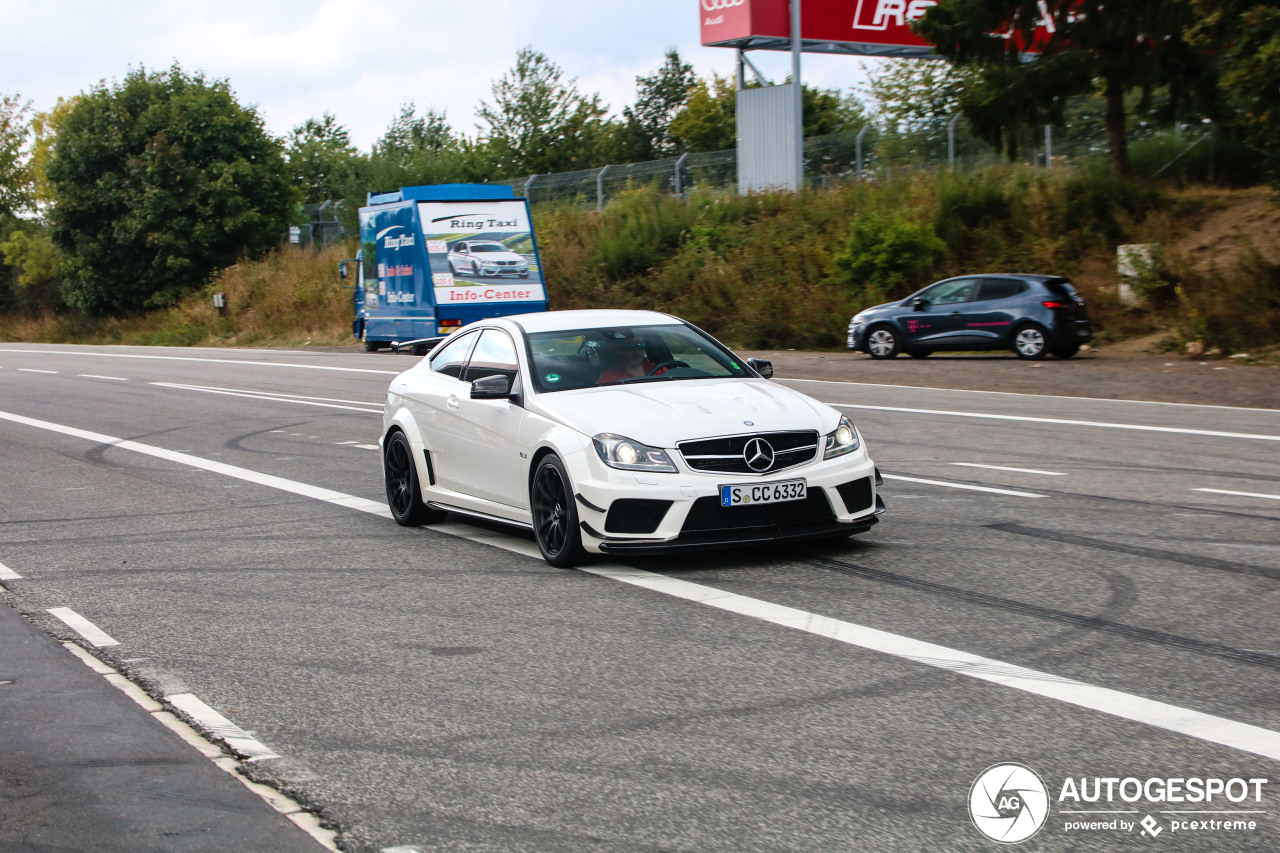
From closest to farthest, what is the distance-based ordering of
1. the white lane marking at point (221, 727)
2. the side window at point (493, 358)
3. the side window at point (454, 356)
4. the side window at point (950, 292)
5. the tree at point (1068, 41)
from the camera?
the white lane marking at point (221, 727)
the side window at point (493, 358)
the side window at point (454, 356)
the side window at point (950, 292)
the tree at point (1068, 41)

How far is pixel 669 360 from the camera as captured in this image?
8.95 metres

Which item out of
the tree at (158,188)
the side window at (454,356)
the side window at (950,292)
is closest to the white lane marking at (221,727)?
the side window at (454,356)

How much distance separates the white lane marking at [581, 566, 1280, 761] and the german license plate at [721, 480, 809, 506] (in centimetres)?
51

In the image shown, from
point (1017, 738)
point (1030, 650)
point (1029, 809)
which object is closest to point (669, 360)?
point (1030, 650)

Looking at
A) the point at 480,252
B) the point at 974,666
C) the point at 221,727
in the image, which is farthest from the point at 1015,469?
the point at 480,252

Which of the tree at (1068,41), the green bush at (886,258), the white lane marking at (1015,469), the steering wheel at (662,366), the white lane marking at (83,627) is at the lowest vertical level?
the white lane marking at (83,627)

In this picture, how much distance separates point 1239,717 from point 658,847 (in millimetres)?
2195

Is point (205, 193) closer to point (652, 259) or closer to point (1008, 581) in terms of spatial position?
point (652, 259)

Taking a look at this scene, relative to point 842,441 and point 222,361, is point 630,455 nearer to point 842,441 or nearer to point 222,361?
point 842,441

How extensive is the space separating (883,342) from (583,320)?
692 inches

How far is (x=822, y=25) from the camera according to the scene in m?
36.9

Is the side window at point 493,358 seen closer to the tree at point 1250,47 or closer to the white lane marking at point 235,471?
the white lane marking at point 235,471

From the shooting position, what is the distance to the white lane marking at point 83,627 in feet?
21.8

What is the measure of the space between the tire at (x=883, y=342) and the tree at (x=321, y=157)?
72.1 meters
